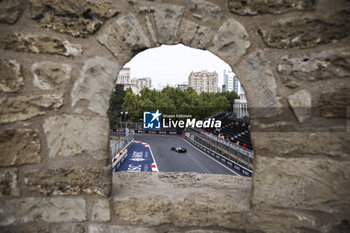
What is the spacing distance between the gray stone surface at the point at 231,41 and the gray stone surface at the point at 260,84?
6 cm

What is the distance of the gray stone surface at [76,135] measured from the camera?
1.21 metres

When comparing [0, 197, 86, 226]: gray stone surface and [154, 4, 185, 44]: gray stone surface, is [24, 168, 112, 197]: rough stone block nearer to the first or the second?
[0, 197, 86, 226]: gray stone surface

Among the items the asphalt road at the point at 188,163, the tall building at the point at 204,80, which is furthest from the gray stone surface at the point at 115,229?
the tall building at the point at 204,80

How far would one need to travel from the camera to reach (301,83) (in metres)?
1.12

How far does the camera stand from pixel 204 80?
93562 mm

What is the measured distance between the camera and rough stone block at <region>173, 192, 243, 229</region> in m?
1.22

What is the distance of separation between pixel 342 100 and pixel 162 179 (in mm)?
1240

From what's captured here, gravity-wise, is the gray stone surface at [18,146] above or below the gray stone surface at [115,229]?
above

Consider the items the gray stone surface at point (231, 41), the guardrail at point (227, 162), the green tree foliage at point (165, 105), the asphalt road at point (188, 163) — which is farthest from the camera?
the green tree foliage at point (165, 105)

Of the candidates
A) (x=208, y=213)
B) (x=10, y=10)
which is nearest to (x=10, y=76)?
(x=10, y=10)

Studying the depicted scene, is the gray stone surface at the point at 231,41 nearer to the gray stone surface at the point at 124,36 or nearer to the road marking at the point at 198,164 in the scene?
the gray stone surface at the point at 124,36

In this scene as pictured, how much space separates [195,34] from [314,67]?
0.65 m

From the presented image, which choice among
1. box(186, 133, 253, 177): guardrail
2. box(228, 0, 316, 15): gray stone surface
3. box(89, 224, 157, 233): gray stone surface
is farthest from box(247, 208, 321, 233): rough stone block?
box(186, 133, 253, 177): guardrail

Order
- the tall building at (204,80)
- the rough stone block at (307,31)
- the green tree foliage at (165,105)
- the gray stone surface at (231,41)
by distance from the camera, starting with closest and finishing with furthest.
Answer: the rough stone block at (307,31), the gray stone surface at (231,41), the green tree foliage at (165,105), the tall building at (204,80)
